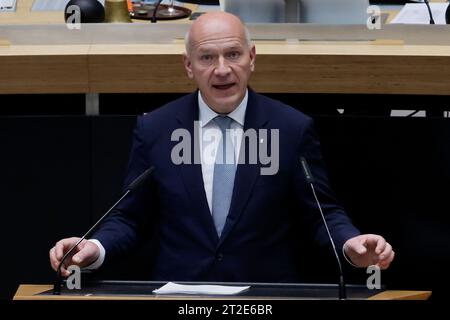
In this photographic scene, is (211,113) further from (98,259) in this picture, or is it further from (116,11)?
(116,11)

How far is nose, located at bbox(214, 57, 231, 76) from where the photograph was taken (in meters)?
1.71

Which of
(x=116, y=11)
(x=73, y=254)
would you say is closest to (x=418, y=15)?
(x=116, y=11)

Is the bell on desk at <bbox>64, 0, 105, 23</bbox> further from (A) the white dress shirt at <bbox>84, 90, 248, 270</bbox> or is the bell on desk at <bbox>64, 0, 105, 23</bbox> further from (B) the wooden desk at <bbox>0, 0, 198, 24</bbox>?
(A) the white dress shirt at <bbox>84, 90, 248, 270</bbox>

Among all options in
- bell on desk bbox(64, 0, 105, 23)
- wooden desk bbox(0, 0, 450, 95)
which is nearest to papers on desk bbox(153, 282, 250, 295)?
wooden desk bbox(0, 0, 450, 95)

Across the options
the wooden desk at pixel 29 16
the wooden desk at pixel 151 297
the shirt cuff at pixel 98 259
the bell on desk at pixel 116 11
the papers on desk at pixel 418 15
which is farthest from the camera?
the wooden desk at pixel 29 16

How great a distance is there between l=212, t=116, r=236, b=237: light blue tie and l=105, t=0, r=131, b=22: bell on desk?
743 millimetres

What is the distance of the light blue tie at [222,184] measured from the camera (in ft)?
5.72

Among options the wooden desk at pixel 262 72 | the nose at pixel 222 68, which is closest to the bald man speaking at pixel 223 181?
the nose at pixel 222 68

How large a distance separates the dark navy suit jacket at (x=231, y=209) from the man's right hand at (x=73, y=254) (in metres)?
0.11

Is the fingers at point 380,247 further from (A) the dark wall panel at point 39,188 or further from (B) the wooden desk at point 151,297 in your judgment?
(A) the dark wall panel at point 39,188

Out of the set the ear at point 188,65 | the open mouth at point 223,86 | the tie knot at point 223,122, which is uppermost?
the ear at point 188,65

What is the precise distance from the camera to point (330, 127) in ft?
6.53

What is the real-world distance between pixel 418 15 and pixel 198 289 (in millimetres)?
1373

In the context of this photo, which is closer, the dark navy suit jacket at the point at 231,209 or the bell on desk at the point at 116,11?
the dark navy suit jacket at the point at 231,209
